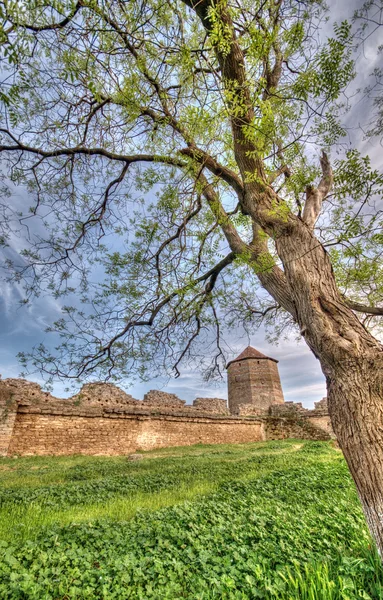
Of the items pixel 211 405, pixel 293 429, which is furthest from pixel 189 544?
pixel 293 429

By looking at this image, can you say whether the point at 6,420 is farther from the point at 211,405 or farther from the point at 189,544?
the point at 211,405


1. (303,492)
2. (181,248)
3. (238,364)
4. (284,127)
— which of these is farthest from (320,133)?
(238,364)

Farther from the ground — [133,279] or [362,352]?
[133,279]

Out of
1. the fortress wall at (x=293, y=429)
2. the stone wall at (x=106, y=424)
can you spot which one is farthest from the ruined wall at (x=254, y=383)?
the stone wall at (x=106, y=424)

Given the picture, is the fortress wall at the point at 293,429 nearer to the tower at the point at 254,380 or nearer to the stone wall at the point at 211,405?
the stone wall at the point at 211,405

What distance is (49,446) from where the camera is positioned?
1084 cm

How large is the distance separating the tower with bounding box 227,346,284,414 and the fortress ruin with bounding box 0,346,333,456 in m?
6.41

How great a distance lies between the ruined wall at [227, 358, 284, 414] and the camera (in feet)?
90.6

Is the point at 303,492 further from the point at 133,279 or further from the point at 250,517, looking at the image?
the point at 133,279

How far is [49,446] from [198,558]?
10.4m

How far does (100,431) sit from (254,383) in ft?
63.4

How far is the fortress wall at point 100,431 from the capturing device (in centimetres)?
1061

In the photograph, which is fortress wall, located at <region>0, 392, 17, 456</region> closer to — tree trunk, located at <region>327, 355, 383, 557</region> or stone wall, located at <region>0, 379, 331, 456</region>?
stone wall, located at <region>0, 379, 331, 456</region>

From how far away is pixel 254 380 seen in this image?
2845cm
